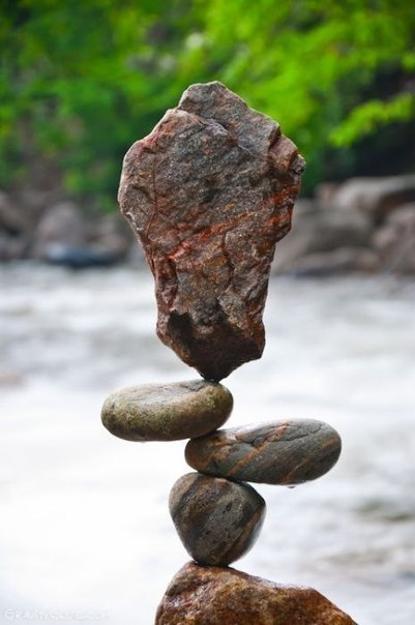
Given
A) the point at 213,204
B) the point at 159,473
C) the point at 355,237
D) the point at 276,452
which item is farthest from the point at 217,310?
the point at 355,237

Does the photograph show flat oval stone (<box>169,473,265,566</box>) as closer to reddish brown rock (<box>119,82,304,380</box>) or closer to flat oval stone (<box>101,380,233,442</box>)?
flat oval stone (<box>101,380,233,442</box>)

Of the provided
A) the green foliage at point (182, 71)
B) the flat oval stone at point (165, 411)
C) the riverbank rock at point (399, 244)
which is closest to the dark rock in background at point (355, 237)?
the riverbank rock at point (399, 244)

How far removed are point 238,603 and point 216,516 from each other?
0.33 metres

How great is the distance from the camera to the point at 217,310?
3.58 meters

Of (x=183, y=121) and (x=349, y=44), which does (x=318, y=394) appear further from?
(x=349, y=44)

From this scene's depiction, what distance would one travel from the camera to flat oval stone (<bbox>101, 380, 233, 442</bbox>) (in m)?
3.56

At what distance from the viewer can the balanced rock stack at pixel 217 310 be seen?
3.56m

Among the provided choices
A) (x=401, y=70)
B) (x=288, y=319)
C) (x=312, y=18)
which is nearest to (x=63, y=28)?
(x=312, y=18)

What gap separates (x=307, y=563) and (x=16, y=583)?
1496mm

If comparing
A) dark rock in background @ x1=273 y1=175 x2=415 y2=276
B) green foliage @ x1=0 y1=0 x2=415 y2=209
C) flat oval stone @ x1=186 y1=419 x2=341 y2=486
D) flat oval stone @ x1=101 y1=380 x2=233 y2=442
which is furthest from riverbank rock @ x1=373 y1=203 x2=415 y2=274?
flat oval stone @ x1=101 y1=380 x2=233 y2=442

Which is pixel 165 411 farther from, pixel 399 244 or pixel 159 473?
pixel 399 244

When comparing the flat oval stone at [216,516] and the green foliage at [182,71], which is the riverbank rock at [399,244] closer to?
the green foliage at [182,71]

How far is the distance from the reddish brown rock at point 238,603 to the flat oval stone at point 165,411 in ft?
1.87

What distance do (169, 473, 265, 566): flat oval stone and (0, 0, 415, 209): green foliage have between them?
10118 mm
